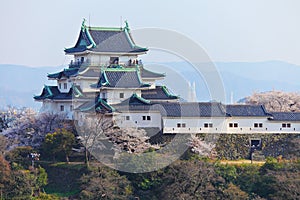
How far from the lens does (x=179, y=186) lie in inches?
1192

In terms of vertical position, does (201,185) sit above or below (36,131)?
below

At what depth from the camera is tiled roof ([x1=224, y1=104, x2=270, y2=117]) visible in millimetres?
34741

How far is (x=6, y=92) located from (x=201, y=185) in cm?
13879

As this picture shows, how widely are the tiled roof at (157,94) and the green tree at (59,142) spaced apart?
4351 millimetres

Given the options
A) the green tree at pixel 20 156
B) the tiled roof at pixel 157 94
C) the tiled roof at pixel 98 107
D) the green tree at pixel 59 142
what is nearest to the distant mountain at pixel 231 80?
the tiled roof at pixel 157 94

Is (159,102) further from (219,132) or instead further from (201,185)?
(201,185)

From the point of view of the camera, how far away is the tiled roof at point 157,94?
35.7m

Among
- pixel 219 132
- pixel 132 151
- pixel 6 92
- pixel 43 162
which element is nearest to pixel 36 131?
pixel 43 162

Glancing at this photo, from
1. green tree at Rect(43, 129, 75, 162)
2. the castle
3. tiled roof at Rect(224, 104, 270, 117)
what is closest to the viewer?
green tree at Rect(43, 129, 75, 162)

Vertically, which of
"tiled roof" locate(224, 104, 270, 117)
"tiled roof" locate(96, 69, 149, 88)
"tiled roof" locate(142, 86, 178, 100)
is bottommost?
"tiled roof" locate(224, 104, 270, 117)

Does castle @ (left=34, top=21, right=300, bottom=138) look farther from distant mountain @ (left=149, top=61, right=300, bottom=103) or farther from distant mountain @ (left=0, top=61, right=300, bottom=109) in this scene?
distant mountain @ (left=0, top=61, right=300, bottom=109)

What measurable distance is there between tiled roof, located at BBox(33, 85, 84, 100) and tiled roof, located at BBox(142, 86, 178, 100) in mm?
2874

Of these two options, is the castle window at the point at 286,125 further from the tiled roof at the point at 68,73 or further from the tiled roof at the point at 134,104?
the tiled roof at the point at 68,73

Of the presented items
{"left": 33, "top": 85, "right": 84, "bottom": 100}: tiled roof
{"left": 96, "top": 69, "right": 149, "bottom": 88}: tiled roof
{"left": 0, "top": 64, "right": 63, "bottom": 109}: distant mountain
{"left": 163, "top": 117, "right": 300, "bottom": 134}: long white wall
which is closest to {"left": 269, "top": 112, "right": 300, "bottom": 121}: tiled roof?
{"left": 163, "top": 117, "right": 300, "bottom": 134}: long white wall
